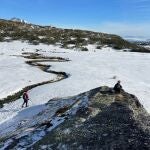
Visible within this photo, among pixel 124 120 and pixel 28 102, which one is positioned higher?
pixel 124 120

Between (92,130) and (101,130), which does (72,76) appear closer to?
(92,130)

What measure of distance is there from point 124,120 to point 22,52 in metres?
59.6

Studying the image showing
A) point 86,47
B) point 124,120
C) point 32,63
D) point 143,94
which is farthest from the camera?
point 86,47

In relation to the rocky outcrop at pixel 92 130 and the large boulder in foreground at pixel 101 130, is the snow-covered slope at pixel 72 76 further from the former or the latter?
the large boulder in foreground at pixel 101 130

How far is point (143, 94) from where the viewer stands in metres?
45.4

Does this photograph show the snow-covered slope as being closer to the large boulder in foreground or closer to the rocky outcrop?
the rocky outcrop

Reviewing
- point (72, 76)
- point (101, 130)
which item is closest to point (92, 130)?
point (101, 130)

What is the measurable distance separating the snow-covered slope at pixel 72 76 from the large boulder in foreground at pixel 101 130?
30.4ft

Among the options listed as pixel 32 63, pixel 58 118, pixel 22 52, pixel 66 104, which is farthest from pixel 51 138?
pixel 22 52

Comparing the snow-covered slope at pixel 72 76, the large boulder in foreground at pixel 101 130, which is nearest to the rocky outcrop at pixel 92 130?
the large boulder in foreground at pixel 101 130

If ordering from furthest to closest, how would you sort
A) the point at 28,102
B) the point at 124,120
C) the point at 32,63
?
the point at 32,63 < the point at 28,102 < the point at 124,120

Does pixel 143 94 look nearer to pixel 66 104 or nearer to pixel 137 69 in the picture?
pixel 66 104

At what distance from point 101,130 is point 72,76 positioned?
30.4 m

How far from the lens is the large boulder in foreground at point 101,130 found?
70.1 ft
